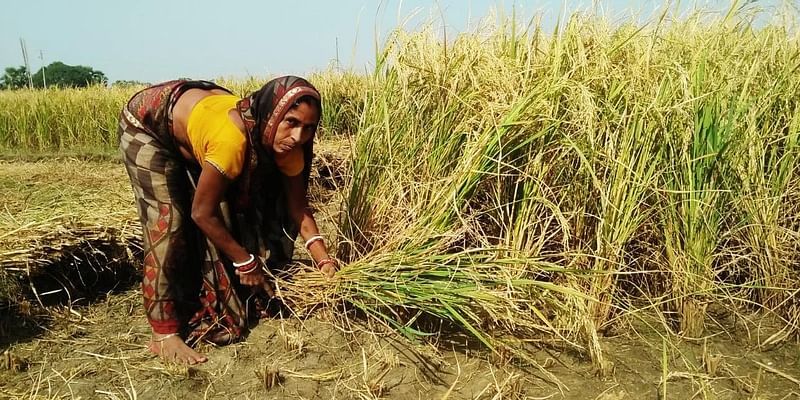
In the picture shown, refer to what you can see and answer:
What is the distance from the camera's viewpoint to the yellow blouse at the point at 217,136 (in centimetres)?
205

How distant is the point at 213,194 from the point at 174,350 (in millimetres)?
665

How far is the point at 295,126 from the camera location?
6.90ft

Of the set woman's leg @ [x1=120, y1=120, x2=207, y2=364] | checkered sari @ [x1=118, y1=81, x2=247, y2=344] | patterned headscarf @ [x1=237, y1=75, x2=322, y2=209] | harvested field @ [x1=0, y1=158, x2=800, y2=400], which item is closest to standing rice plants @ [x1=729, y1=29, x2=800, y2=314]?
harvested field @ [x1=0, y1=158, x2=800, y2=400]

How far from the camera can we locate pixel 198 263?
260 centimetres

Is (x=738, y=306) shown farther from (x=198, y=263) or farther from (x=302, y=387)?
(x=198, y=263)

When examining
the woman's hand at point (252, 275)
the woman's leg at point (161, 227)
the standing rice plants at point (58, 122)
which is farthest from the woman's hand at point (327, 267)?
the standing rice plants at point (58, 122)

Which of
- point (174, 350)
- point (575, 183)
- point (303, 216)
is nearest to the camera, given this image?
point (174, 350)

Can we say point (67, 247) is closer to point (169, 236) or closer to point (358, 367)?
point (169, 236)

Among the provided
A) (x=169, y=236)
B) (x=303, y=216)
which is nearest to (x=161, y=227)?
(x=169, y=236)

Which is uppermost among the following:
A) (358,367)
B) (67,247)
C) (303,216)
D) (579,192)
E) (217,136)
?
(217,136)

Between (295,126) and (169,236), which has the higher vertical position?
(295,126)

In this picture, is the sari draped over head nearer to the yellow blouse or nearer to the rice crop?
the yellow blouse

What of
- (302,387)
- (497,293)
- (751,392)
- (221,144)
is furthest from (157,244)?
(751,392)

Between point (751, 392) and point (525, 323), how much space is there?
770 millimetres
